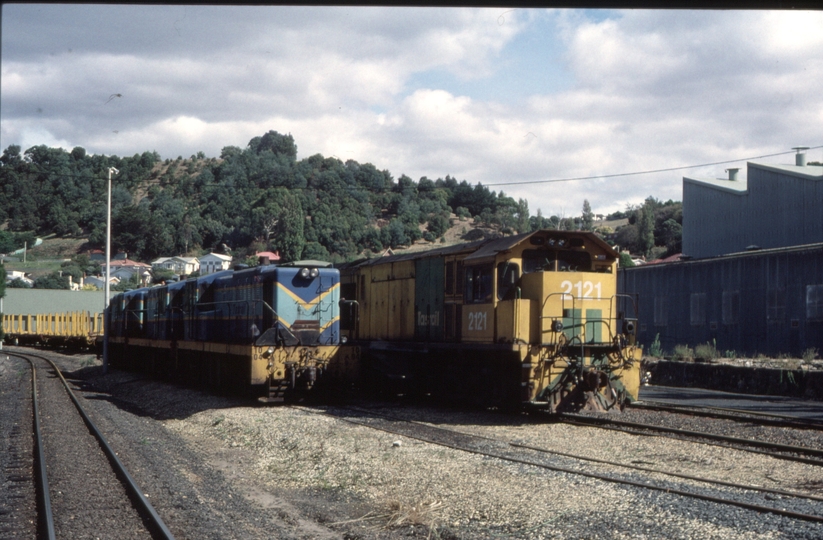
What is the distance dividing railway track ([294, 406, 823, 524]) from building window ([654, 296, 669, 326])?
18626mm

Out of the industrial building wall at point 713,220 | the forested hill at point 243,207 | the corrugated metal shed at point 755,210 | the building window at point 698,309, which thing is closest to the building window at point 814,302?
the building window at point 698,309

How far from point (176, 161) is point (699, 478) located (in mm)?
129676

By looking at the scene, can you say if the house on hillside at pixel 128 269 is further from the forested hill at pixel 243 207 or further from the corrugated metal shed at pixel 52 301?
the corrugated metal shed at pixel 52 301

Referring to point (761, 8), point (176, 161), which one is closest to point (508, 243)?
point (761, 8)

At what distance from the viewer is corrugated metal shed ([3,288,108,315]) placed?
59594mm

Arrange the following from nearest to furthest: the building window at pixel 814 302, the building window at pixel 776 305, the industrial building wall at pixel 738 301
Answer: the building window at pixel 814 302 < the industrial building wall at pixel 738 301 < the building window at pixel 776 305

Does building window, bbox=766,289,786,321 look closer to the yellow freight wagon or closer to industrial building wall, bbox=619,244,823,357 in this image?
industrial building wall, bbox=619,244,823,357

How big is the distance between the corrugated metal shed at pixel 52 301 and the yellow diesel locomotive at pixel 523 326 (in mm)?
49270

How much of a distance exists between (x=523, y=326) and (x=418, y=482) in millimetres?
4978

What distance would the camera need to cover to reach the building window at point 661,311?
29.7 m

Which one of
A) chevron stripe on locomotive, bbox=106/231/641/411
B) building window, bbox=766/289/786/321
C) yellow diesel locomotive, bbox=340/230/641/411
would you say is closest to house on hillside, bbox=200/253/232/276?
chevron stripe on locomotive, bbox=106/231/641/411

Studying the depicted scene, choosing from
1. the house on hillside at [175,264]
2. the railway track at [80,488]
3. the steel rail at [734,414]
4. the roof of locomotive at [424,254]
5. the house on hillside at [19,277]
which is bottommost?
the railway track at [80,488]

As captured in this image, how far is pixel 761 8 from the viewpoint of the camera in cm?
342

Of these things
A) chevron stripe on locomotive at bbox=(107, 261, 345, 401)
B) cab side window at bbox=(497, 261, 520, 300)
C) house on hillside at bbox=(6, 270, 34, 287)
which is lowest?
chevron stripe on locomotive at bbox=(107, 261, 345, 401)
